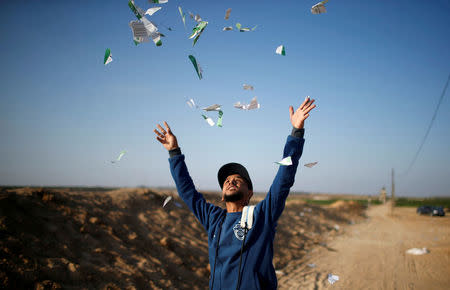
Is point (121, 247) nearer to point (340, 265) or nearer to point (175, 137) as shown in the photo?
point (175, 137)

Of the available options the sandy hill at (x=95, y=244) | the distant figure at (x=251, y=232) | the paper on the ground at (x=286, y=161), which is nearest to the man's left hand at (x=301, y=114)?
the distant figure at (x=251, y=232)

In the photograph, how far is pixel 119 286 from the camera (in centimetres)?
520

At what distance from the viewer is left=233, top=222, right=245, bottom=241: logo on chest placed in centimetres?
221

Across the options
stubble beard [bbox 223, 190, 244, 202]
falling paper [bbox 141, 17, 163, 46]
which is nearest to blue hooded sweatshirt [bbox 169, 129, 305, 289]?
stubble beard [bbox 223, 190, 244, 202]

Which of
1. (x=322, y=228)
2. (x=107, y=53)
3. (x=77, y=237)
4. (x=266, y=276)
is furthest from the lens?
(x=322, y=228)

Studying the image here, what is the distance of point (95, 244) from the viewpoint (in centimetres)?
631

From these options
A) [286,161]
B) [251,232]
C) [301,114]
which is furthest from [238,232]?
[301,114]

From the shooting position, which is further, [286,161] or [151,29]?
[151,29]

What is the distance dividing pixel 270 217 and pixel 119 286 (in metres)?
4.49

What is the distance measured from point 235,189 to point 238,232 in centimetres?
42

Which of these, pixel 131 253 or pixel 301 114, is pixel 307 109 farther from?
pixel 131 253

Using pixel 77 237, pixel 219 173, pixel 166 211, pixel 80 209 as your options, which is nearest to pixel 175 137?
pixel 219 173

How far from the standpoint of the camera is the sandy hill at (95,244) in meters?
4.71

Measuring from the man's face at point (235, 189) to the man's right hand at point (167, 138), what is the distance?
0.70 meters
